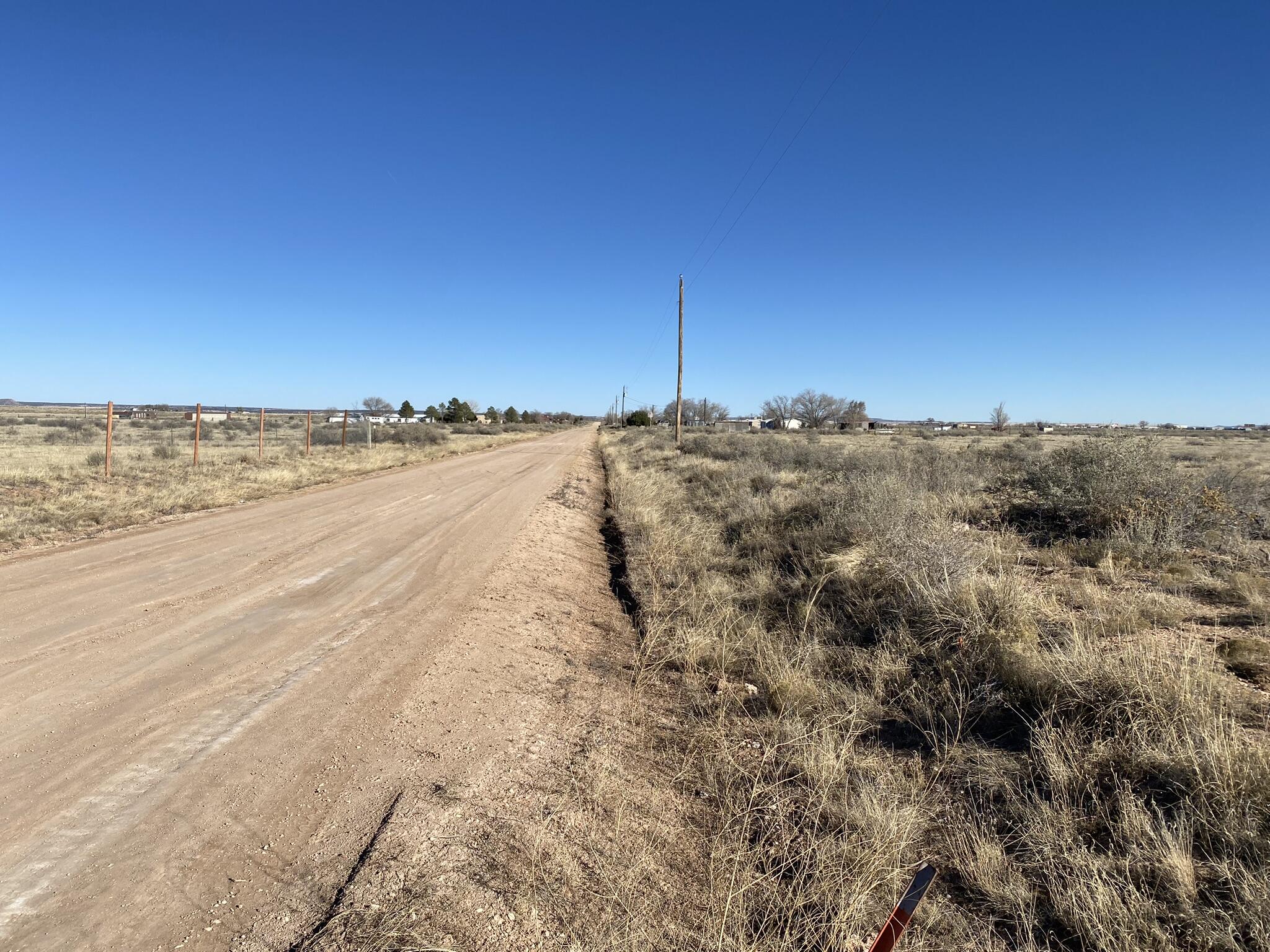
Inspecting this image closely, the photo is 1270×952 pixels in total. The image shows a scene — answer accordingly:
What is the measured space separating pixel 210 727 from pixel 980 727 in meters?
5.32

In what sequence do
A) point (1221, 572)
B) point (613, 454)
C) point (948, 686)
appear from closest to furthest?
point (948, 686)
point (1221, 572)
point (613, 454)

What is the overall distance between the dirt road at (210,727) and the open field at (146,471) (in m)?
2.76

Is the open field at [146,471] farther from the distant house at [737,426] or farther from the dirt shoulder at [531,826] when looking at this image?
the distant house at [737,426]

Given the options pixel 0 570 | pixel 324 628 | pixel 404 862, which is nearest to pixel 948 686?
pixel 404 862

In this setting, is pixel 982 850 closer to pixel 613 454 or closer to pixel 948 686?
pixel 948 686

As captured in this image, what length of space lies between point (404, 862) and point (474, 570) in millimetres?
6075

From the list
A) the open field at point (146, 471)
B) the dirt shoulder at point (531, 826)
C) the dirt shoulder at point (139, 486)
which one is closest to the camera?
the dirt shoulder at point (531, 826)

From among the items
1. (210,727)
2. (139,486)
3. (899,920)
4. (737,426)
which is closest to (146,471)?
(139,486)

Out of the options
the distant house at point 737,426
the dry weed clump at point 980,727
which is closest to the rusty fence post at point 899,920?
the dry weed clump at point 980,727

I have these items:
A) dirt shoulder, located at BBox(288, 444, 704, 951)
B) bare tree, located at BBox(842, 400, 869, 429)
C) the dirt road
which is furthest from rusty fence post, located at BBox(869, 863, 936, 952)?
bare tree, located at BBox(842, 400, 869, 429)

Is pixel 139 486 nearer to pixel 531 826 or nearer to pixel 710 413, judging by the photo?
pixel 531 826

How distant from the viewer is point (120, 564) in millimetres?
8391

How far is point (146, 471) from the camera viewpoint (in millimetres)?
18109

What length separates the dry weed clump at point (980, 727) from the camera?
2.78 meters
